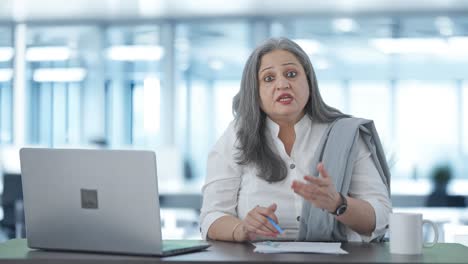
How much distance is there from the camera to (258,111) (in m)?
2.53

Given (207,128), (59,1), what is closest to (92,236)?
(59,1)

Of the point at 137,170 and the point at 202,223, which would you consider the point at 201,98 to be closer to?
the point at 202,223

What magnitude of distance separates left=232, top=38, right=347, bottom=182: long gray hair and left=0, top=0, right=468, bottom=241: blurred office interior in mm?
6228

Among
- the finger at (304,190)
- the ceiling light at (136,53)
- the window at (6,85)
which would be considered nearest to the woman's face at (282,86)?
the finger at (304,190)

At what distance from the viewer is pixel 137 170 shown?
5.78 feet

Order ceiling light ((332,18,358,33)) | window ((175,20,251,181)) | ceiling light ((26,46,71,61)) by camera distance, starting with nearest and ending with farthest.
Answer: ceiling light ((332,18,358,33)) < window ((175,20,251,181)) < ceiling light ((26,46,71,61))

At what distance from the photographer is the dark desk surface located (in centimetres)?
169

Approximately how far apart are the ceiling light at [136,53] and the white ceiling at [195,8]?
18.2 inches

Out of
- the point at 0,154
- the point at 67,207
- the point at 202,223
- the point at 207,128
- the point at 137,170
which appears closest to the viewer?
the point at 137,170

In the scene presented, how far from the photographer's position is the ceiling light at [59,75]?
33.4 ft

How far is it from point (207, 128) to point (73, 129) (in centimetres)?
188

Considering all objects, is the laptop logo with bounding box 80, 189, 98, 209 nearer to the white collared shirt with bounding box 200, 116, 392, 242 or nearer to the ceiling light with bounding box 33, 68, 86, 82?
the white collared shirt with bounding box 200, 116, 392, 242

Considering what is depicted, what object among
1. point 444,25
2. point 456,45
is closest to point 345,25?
point 444,25

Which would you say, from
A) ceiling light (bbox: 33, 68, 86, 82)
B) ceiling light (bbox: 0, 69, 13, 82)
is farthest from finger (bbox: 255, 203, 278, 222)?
ceiling light (bbox: 0, 69, 13, 82)
